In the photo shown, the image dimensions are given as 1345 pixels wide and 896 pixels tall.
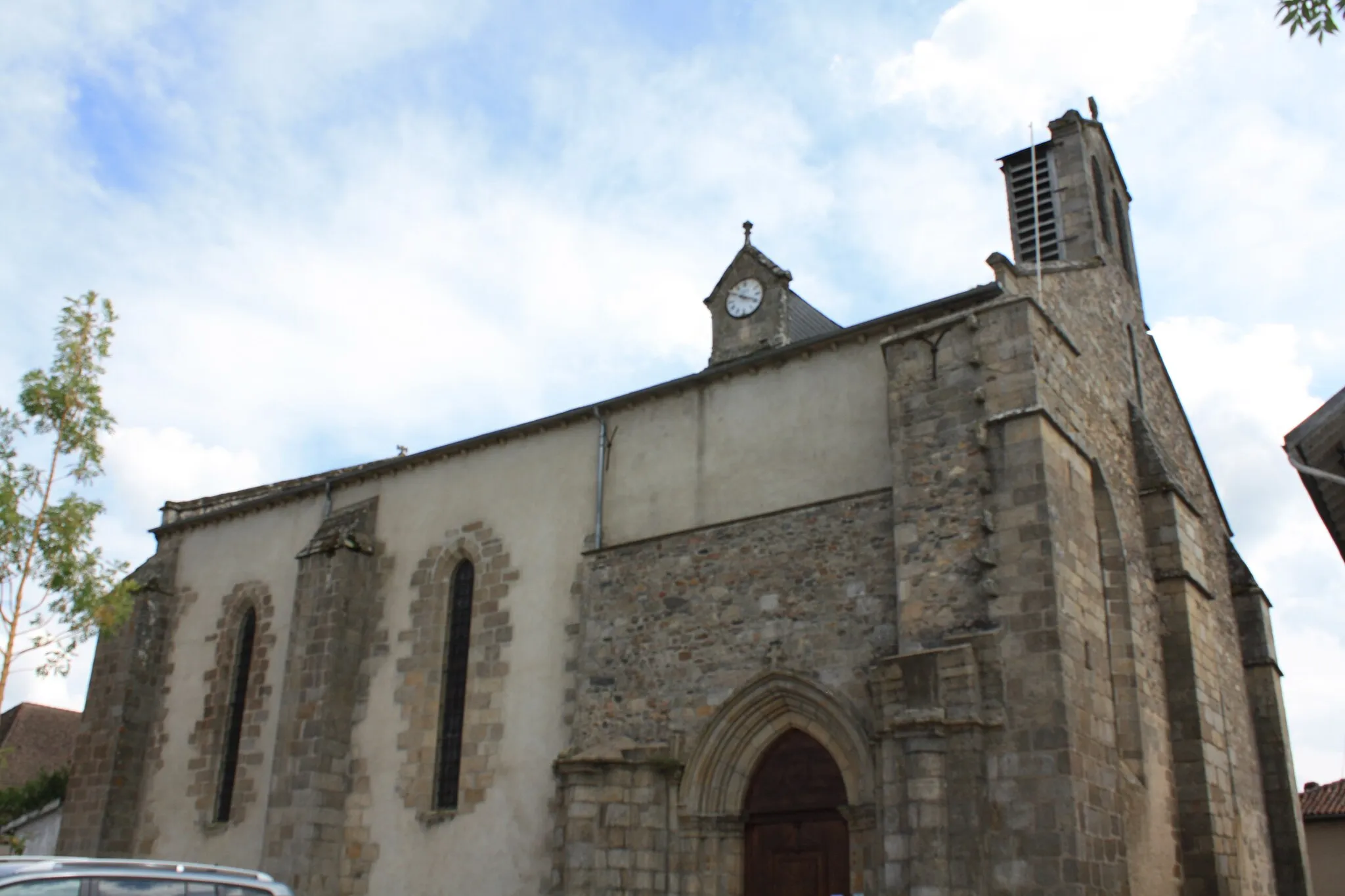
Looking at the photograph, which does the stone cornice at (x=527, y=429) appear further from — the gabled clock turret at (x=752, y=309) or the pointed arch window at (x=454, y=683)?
the gabled clock turret at (x=752, y=309)

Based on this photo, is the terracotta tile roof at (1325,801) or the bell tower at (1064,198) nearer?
the bell tower at (1064,198)

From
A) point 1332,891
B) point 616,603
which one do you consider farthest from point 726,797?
point 1332,891

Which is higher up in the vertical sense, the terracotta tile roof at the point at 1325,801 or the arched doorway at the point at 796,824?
the terracotta tile roof at the point at 1325,801

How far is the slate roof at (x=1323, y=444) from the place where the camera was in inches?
290

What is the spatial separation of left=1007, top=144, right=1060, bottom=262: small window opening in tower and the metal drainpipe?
611 centimetres

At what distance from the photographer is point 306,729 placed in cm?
1617

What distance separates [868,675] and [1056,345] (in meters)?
3.98

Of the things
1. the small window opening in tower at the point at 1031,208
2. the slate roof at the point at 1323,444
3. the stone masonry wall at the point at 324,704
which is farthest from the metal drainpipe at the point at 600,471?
the slate roof at the point at 1323,444

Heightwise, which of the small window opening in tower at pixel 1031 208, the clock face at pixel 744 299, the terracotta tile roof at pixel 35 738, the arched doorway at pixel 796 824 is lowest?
the arched doorway at pixel 796 824

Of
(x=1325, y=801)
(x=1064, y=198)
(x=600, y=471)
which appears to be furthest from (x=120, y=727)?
(x=1325, y=801)

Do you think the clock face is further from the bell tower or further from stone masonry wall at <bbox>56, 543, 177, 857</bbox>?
stone masonry wall at <bbox>56, 543, 177, 857</bbox>

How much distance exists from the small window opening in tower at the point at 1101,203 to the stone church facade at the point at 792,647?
0.10 metres

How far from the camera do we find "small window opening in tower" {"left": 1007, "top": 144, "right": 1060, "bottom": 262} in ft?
52.8

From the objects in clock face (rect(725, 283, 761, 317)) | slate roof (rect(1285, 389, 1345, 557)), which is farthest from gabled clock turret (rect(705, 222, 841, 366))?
slate roof (rect(1285, 389, 1345, 557))
